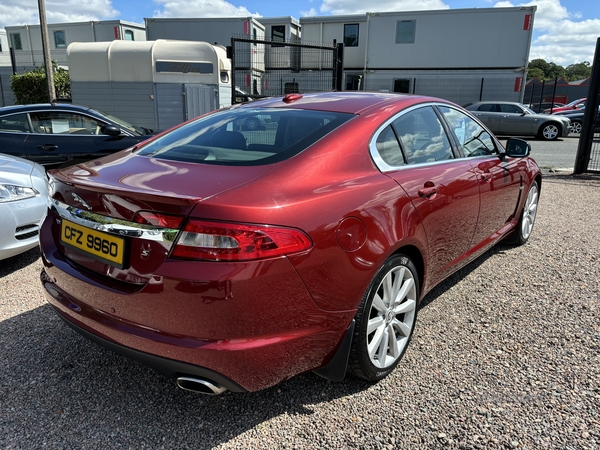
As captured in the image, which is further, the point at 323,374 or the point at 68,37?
the point at 68,37

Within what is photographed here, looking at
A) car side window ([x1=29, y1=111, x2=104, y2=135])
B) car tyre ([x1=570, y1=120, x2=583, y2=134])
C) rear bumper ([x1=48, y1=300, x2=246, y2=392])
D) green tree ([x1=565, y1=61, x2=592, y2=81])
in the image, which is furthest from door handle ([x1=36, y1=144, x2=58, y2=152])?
green tree ([x1=565, y1=61, x2=592, y2=81])

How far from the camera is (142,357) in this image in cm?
200

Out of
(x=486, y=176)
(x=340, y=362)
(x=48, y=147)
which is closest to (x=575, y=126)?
(x=486, y=176)

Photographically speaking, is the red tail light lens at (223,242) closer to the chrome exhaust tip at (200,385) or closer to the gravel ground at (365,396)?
the chrome exhaust tip at (200,385)

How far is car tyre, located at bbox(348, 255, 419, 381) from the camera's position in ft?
7.49

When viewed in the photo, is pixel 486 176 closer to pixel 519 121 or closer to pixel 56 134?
pixel 56 134

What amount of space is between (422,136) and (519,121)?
15.8 metres

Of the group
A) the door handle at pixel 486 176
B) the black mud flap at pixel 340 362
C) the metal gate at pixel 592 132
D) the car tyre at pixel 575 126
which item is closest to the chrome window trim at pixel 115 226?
the black mud flap at pixel 340 362

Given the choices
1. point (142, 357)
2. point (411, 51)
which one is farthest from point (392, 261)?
point (411, 51)

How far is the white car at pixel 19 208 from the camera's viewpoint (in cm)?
387

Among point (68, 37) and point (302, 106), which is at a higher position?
point (68, 37)

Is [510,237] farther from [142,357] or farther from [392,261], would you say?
[142,357]

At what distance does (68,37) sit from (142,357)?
2577cm

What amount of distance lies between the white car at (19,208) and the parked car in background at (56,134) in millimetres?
2097
